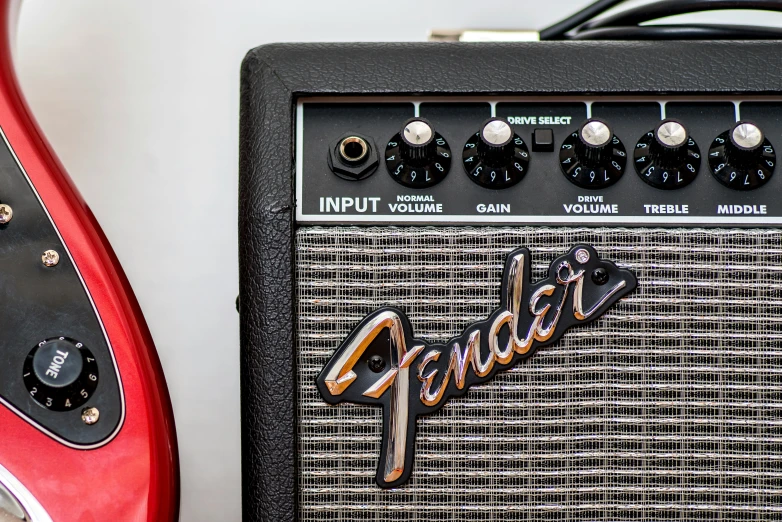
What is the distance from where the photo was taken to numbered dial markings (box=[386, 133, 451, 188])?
513 millimetres

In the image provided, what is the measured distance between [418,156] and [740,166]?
9.5 inches

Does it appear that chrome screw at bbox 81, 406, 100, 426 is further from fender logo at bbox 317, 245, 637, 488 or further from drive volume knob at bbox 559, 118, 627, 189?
drive volume knob at bbox 559, 118, 627, 189

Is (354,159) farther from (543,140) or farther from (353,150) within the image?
(543,140)

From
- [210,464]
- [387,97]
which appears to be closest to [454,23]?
[387,97]

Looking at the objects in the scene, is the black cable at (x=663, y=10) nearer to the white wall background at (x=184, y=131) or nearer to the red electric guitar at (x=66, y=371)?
the white wall background at (x=184, y=131)

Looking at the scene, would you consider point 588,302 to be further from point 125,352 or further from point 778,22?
point 778,22

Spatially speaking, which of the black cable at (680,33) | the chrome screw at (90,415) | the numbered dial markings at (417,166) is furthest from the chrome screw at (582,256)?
the chrome screw at (90,415)

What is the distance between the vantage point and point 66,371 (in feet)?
1.57

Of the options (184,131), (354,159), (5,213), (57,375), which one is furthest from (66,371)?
(184,131)

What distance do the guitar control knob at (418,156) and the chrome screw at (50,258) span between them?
25cm

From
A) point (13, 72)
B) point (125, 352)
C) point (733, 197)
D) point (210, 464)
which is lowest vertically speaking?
point (210, 464)

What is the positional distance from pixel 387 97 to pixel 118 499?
13.8 inches

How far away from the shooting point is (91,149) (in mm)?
762

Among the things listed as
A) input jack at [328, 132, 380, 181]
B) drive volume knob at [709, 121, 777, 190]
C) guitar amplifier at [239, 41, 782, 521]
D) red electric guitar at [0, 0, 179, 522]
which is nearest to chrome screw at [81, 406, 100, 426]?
red electric guitar at [0, 0, 179, 522]
